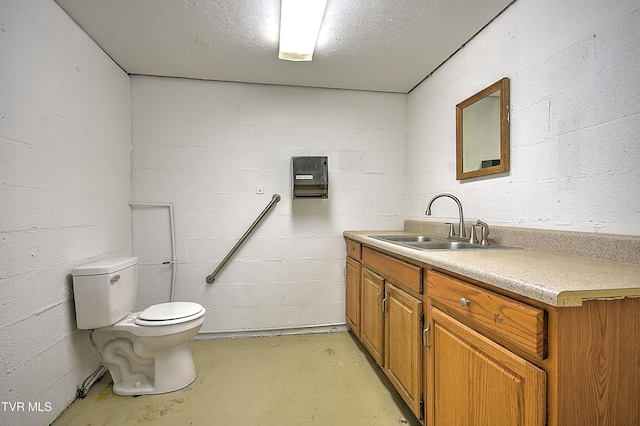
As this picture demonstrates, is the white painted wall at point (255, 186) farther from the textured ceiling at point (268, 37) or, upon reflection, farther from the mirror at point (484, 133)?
the mirror at point (484, 133)

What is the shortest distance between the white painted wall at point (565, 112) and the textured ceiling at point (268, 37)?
0.28 meters

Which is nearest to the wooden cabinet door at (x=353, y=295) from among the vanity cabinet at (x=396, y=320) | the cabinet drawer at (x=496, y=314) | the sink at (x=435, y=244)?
the vanity cabinet at (x=396, y=320)

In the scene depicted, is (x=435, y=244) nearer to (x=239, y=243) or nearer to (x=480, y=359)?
(x=480, y=359)

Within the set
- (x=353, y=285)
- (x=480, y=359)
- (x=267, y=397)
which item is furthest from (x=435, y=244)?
(x=267, y=397)

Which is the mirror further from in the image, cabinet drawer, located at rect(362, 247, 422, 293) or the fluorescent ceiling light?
the fluorescent ceiling light

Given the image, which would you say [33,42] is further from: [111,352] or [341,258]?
[341,258]

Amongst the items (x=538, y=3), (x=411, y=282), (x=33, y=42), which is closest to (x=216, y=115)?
(x=33, y=42)

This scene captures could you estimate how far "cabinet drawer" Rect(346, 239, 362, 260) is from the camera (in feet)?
7.60

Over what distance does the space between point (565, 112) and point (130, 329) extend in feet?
8.24

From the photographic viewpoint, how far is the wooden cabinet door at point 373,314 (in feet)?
6.14

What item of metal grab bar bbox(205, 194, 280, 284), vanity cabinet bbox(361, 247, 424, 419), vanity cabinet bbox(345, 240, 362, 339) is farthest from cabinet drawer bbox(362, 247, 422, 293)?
metal grab bar bbox(205, 194, 280, 284)

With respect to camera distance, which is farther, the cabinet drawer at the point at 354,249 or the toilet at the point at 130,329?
the cabinet drawer at the point at 354,249

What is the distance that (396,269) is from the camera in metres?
1.65

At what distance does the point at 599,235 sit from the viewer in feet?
3.80
